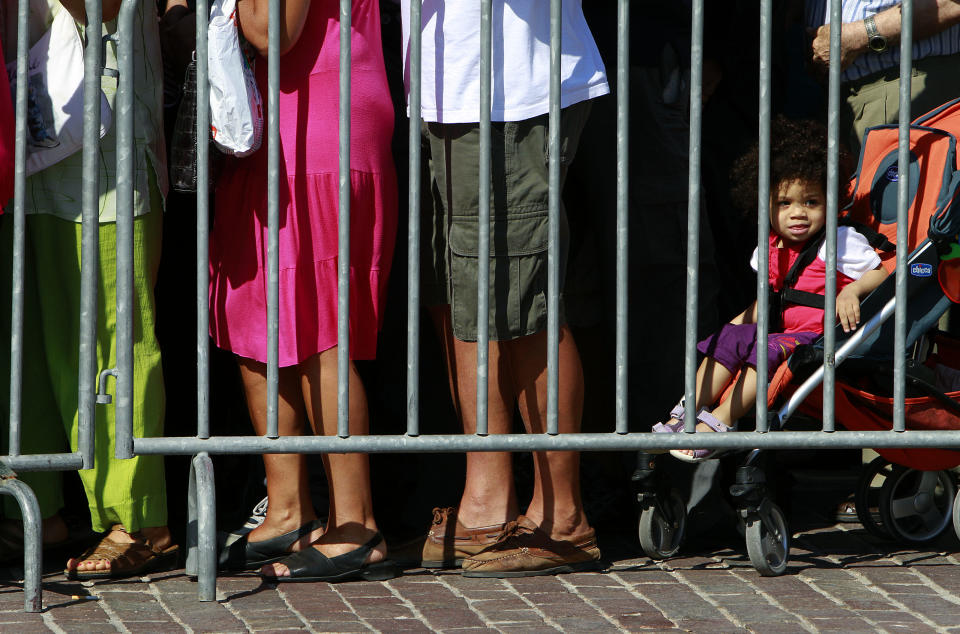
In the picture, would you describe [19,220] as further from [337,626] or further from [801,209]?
[801,209]

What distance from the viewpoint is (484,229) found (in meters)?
3.84

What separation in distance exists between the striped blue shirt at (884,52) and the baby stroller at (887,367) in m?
0.45

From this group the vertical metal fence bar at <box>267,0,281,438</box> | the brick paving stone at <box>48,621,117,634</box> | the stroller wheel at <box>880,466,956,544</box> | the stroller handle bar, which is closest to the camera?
the brick paving stone at <box>48,621,117,634</box>

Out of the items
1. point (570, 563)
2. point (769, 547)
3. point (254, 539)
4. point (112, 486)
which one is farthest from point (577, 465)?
point (112, 486)

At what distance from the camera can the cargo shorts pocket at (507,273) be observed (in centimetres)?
400

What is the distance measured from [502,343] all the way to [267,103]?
97cm

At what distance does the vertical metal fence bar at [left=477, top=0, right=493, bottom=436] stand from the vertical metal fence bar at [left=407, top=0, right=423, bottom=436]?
0.17 metres

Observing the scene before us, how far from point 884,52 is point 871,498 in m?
1.54

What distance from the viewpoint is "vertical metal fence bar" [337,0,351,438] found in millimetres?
3791

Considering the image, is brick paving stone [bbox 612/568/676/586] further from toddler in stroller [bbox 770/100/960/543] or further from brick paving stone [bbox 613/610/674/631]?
toddler in stroller [bbox 770/100/960/543]

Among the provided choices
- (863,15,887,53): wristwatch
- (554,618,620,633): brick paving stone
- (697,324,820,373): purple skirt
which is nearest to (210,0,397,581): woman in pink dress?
(554,618,620,633): brick paving stone

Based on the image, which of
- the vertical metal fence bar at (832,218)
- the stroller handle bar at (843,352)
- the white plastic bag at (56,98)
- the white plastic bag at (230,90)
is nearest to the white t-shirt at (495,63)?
the white plastic bag at (230,90)

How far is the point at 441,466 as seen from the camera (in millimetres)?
4777

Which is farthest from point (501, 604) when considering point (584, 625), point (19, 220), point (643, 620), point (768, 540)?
point (19, 220)
